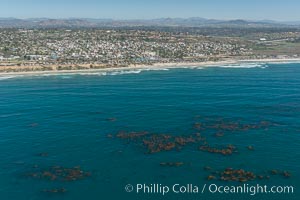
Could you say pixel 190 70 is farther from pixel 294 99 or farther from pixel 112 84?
pixel 294 99

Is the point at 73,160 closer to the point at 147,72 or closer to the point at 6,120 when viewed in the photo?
the point at 6,120

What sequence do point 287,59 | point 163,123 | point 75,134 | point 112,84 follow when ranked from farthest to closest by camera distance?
1. point 287,59
2. point 112,84
3. point 163,123
4. point 75,134

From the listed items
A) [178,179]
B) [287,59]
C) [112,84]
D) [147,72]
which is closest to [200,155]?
[178,179]

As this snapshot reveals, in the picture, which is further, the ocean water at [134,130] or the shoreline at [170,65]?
the shoreline at [170,65]

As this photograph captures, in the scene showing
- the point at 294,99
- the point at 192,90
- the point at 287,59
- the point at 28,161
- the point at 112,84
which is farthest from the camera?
the point at 287,59

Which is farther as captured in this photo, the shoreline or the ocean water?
the shoreline

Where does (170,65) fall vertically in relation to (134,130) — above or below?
below

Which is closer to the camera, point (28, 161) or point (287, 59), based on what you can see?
point (28, 161)

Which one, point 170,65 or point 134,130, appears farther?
point 170,65
